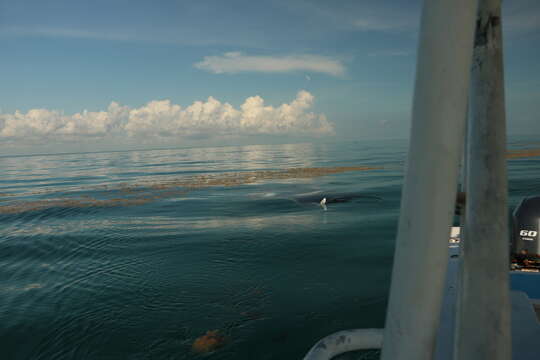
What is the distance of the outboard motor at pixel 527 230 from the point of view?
29.1 ft

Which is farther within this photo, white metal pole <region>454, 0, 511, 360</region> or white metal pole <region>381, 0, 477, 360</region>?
white metal pole <region>454, 0, 511, 360</region>

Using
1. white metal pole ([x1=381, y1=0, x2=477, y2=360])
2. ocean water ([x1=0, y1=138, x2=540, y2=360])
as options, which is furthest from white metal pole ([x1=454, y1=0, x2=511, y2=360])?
ocean water ([x1=0, y1=138, x2=540, y2=360])

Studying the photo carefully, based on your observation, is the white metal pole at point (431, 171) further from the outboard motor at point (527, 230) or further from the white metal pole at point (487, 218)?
the outboard motor at point (527, 230)

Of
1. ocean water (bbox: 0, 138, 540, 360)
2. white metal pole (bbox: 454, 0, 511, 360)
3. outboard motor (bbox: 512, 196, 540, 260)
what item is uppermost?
white metal pole (bbox: 454, 0, 511, 360)

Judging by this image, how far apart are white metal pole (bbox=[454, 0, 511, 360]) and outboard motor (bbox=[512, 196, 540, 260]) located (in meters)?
8.90

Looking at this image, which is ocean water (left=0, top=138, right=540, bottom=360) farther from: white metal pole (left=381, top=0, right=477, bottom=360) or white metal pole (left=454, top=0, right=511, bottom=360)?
white metal pole (left=381, top=0, right=477, bottom=360)

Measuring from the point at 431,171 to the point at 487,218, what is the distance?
65 centimetres

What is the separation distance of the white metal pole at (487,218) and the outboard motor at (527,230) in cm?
890

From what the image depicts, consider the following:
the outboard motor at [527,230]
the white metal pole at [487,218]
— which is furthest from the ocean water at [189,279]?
the white metal pole at [487,218]

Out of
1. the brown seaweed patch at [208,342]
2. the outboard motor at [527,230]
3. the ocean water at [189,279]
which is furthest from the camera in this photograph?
the ocean water at [189,279]

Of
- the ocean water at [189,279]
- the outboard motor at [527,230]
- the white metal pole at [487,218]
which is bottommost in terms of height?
the ocean water at [189,279]

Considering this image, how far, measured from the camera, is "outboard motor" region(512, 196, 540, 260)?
8.87m

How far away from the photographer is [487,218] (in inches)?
76.1

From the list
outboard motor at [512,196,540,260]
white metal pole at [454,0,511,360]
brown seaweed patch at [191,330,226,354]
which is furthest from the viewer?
outboard motor at [512,196,540,260]
